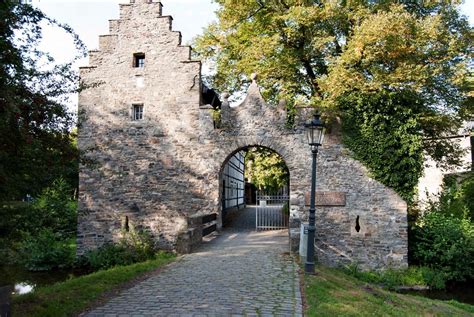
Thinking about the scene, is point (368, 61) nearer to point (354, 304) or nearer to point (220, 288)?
point (354, 304)

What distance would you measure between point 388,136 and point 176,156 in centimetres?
739

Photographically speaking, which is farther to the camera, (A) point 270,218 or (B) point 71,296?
(A) point 270,218

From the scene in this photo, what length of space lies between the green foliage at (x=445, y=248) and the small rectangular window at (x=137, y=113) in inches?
430

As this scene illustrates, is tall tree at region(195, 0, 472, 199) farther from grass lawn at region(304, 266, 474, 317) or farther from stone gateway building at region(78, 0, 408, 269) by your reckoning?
grass lawn at region(304, 266, 474, 317)

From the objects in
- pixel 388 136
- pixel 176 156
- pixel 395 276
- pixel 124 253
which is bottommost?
pixel 395 276

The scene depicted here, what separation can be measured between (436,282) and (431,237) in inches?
72.3

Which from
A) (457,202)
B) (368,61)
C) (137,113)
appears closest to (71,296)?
(137,113)

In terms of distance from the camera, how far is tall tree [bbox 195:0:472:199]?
1386 cm

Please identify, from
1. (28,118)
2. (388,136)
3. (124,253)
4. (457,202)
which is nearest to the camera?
(28,118)

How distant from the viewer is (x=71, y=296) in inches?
305

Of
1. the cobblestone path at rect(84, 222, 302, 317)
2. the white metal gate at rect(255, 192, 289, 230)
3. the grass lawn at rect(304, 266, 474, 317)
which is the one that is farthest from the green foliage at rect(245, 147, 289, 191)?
the grass lawn at rect(304, 266, 474, 317)

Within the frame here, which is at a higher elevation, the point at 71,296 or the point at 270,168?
the point at 270,168

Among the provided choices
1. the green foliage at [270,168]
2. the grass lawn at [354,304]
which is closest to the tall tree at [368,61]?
the green foliage at [270,168]

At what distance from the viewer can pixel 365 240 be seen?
14.8 meters
